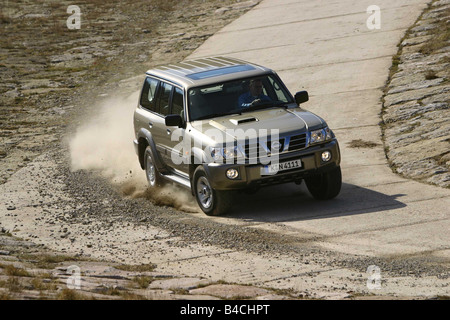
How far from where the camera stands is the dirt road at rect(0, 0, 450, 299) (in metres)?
8.78

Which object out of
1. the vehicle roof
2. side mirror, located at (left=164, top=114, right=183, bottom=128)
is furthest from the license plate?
the vehicle roof

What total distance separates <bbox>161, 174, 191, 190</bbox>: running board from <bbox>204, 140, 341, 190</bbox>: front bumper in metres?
0.94

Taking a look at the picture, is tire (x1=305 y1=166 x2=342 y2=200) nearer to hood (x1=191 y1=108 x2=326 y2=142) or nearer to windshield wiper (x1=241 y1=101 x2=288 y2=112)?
hood (x1=191 y1=108 x2=326 y2=142)

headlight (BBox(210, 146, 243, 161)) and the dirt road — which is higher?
headlight (BBox(210, 146, 243, 161))

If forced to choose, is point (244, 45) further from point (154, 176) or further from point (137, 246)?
point (137, 246)

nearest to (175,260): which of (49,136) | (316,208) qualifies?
(316,208)

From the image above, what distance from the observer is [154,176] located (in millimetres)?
13211

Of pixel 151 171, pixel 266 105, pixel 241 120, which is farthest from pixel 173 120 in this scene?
pixel 151 171

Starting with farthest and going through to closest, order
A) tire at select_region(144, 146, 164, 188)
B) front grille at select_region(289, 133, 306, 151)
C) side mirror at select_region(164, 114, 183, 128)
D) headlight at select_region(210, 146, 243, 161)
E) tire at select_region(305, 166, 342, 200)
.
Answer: tire at select_region(144, 146, 164, 188)
side mirror at select_region(164, 114, 183, 128)
tire at select_region(305, 166, 342, 200)
front grille at select_region(289, 133, 306, 151)
headlight at select_region(210, 146, 243, 161)

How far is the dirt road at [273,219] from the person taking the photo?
8.78 meters

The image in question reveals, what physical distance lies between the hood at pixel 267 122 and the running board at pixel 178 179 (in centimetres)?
89

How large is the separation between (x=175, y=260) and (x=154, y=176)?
3717 millimetres

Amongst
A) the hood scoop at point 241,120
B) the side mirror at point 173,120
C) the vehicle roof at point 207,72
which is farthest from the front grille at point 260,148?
the vehicle roof at point 207,72

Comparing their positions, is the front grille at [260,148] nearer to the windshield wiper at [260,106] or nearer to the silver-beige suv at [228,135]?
the silver-beige suv at [228,135]
